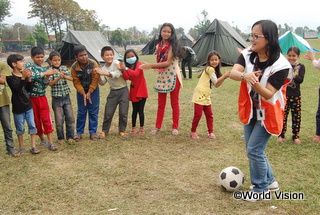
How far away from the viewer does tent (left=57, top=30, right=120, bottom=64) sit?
16.6 m

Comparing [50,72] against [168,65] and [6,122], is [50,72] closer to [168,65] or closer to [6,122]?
[6,122]

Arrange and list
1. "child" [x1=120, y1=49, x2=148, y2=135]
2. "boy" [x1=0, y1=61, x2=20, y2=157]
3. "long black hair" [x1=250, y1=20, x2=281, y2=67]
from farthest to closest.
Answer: "child" [x1=120, y1=49, x2=148, y2=135], "boy" [x1=0, y1=61, x2=20, y2=157], "long black hair" [x1=250, y1=20, x2=281, y2=67]

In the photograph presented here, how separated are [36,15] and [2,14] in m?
4.94

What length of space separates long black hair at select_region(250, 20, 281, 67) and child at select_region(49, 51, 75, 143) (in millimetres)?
3335

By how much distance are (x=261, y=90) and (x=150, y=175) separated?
6.07ft

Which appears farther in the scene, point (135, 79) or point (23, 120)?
point (135, 79)

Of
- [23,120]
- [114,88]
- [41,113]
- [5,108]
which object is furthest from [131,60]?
[5,108]

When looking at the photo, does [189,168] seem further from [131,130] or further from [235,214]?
[131,130]

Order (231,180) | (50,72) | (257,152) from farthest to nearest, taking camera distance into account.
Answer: (50,72) → (231,180) → (257,152)

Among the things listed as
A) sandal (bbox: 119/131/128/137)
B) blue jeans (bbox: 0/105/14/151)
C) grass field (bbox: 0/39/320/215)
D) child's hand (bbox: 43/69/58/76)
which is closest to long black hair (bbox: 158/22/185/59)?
grass field (bbox: 0/39/320/215)

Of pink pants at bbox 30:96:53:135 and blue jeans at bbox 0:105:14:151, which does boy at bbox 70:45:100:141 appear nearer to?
pink pants at bbox 30:96:53:135

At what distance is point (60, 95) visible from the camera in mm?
5027

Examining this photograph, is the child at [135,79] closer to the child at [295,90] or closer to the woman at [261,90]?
the child at [295,90]

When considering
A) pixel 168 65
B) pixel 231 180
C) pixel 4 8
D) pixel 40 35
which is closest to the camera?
pixel 231 180
